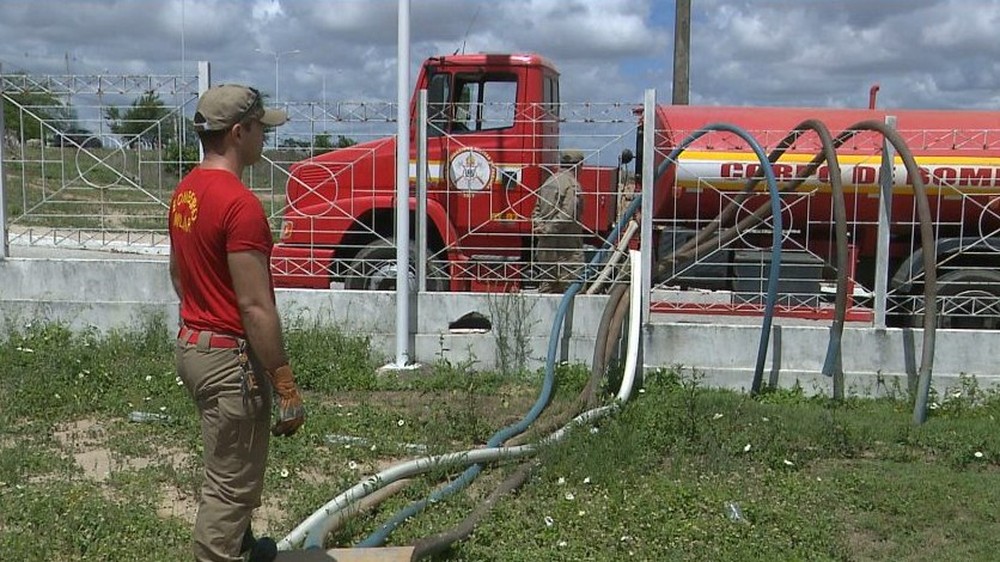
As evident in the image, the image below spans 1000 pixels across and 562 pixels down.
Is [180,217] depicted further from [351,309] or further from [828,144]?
[828,144]

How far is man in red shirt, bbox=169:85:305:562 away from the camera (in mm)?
3189

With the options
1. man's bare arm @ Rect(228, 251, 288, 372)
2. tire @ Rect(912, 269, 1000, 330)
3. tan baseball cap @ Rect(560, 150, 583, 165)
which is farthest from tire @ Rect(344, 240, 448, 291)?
man's bare arm @ Rect(228, 251, 288, 372)

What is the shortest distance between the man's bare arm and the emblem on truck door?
5.17 meters

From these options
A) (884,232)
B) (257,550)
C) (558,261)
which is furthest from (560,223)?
(257,550)

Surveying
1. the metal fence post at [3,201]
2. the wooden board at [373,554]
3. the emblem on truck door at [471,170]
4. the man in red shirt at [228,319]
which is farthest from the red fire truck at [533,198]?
the man in red shirt at [228,319]

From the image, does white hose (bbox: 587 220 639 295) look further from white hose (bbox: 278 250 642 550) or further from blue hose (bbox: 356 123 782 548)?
white hose (bbox: 278 250 642 550)

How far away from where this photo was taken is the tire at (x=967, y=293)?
26.2ft

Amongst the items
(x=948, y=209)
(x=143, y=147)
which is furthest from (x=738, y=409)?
(x=143, y=147)

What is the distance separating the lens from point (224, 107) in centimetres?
326

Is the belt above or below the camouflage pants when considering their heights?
below

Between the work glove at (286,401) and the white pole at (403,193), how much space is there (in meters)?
4.02

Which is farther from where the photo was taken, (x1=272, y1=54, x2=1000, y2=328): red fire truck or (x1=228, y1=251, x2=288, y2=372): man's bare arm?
(x1=272, y1=54, x2=1000, y2=328): red fire truck

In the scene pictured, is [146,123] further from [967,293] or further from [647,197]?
[967,293]

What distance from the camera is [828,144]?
6.88 meters
